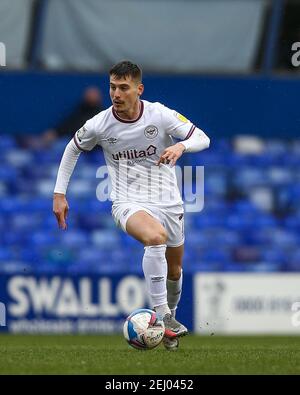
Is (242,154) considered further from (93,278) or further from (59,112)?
(93,278)

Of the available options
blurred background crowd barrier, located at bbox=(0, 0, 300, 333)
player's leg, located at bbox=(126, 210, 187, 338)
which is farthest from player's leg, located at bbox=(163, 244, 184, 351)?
blurred background crowd barrier, located at bbox=(0, 0, 300, 333)

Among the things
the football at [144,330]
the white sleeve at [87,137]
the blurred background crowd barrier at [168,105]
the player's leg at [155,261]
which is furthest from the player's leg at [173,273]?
the blurred background crowd barrier at [168,105]

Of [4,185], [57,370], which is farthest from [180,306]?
[57,370]

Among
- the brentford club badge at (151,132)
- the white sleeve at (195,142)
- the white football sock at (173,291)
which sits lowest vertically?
the white football sock at (173,291)

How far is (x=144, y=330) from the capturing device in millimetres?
8453

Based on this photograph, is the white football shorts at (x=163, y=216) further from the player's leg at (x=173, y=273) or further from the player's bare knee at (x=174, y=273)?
the player's bare knee at (x=174, y=273)

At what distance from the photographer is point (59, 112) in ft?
58.4

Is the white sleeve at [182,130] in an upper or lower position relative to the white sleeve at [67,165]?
upper

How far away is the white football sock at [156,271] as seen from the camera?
342 inches

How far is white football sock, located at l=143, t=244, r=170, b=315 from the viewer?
868 cm

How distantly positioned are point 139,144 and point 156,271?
1151 mm

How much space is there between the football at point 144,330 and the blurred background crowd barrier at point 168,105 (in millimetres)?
7784

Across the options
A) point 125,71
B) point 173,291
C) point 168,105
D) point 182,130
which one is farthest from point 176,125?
point 168,105
